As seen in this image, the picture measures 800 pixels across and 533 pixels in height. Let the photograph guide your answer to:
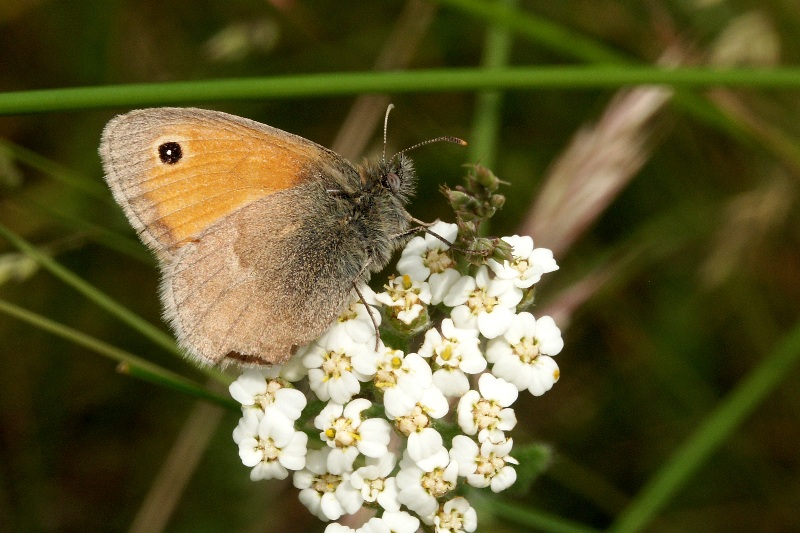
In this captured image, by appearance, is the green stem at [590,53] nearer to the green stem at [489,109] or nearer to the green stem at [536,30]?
the green stem at [536,30]

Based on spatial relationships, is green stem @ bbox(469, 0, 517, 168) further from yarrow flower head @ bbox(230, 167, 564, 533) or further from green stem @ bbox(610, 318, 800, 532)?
Result: green stem @ bbox(610, 318, 800, 532)

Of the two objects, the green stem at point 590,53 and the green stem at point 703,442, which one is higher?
the green stem at point 590,53

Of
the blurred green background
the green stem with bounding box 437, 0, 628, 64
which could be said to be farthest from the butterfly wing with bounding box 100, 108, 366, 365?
the blurred green background

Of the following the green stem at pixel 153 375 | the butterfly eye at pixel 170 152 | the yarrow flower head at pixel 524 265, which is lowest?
the green stem at pixel 153 375

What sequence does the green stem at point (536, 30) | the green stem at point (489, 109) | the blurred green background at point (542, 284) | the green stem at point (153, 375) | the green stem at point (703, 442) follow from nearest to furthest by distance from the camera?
the green stem at point (153, 375)
the green stem at point (703, 442)
the green stem at point (536, 30)
the green stem at point (489, 109)
the blurred green background at point (542, 284)

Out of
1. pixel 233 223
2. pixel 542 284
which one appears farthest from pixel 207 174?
pixel 542 284

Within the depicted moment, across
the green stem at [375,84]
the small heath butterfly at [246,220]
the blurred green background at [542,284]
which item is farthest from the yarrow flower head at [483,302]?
the blurred green background at [542,284]

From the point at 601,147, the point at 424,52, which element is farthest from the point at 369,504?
the point at 424,52

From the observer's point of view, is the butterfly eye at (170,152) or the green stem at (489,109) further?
the green stem at (489,109)

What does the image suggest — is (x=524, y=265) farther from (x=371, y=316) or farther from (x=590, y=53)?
(x=590, y=53)
